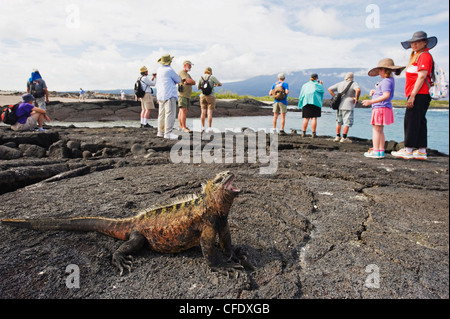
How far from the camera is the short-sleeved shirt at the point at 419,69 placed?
569 cm

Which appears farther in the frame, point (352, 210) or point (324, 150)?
point (324, 150)

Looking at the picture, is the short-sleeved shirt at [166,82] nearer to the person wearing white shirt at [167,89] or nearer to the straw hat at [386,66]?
the person wearing white shirt at [167,89]

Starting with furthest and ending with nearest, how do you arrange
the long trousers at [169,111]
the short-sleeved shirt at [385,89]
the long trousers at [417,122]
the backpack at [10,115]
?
the backpack at [10,115] < the long trousers at [169,111] < the short-sleeved shirt at [385,89] < the long trousers at [417,122]

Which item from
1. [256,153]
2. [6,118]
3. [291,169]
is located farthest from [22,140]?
[291,169]

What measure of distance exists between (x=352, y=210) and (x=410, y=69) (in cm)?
396

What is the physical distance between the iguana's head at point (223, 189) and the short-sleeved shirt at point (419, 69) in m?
5.45

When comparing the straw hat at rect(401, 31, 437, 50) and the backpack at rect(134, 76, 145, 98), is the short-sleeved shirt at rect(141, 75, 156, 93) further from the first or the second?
the straw hat at rect(401, 31, 437, 50)

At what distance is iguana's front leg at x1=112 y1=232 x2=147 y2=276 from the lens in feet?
7.84

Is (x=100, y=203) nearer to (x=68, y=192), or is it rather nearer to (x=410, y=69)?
(x=68, y=192)

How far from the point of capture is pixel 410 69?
604 centimetres

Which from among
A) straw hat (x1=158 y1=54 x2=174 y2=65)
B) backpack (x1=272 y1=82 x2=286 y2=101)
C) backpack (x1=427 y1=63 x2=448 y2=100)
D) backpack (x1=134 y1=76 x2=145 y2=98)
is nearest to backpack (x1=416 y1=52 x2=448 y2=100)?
backpack (x1=427 y1=63 x2=448 y2=100)

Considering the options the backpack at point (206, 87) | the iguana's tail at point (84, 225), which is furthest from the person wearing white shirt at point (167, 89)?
the iguana's tail at point (84, 225)

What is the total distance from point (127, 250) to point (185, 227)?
53cm

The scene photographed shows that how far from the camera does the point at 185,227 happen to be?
248cm
